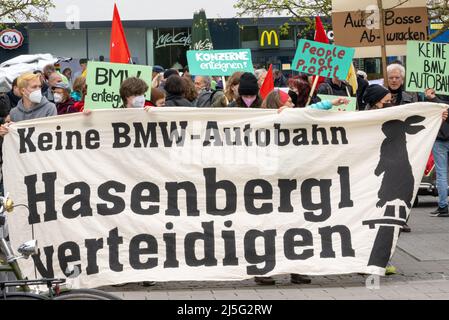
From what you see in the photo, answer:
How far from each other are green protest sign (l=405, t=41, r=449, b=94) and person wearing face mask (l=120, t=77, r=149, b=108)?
109 inches

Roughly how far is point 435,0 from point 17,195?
15.7 m

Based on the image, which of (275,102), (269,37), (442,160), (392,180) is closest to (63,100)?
(275,102)

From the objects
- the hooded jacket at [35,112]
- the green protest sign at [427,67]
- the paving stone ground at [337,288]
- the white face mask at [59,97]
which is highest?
the green protest sign at [427,67]

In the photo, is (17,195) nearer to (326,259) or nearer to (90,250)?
(90,250)

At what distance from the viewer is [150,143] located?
9289 millimetres

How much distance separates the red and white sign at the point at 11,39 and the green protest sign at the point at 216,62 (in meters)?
31.2

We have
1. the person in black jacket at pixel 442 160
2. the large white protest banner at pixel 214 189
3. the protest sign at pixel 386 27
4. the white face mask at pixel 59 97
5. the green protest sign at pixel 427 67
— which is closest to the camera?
the large white protest banner at pixel 214 189

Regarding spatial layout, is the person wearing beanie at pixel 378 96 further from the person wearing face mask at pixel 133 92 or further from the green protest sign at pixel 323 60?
the person wearing face mask at pixel 133 92

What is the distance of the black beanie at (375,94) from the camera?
34.1 ft

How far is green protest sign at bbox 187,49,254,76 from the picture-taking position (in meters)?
14.6

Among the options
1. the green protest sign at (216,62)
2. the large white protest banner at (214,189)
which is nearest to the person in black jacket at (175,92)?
the large white protest banner at (214,189)

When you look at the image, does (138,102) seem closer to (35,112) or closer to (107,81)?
(107,81)

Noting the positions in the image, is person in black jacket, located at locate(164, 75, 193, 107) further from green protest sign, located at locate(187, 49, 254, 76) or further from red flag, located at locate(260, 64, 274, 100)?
green protest sign, located at locate(187, 49, 254, 76)

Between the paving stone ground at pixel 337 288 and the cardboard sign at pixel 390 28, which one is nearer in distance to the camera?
the paving stone ground at pixel 337 288
